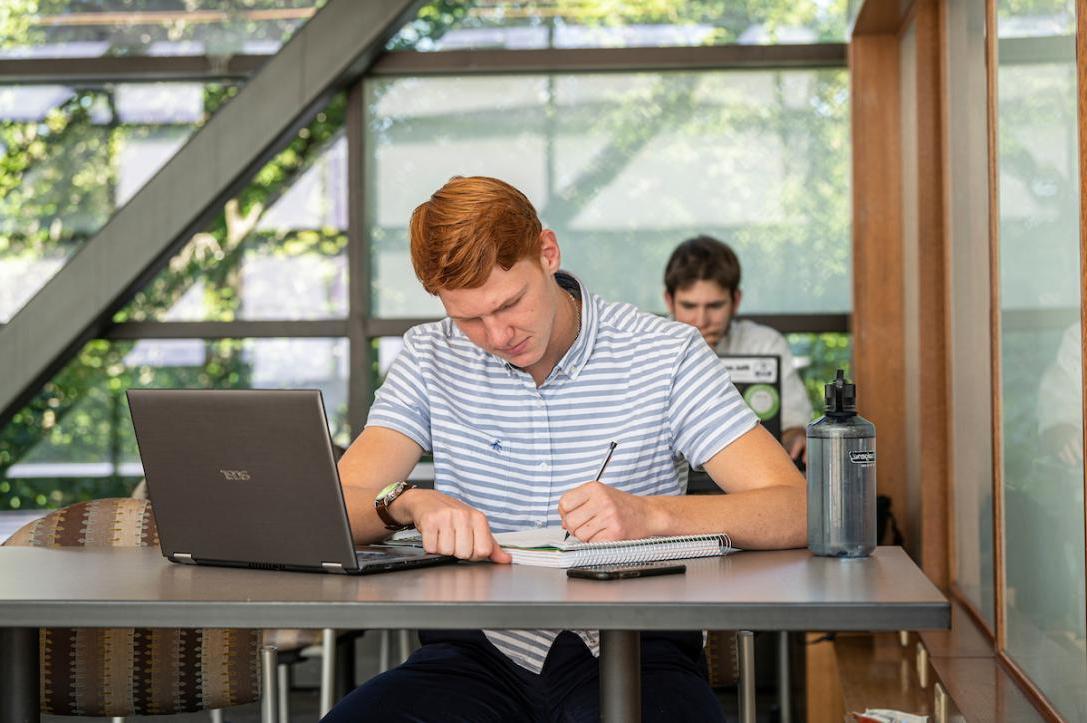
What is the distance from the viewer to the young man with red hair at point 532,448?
6.20ft

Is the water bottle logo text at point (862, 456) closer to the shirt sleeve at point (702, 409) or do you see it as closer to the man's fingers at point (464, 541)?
the shirt sleeve at point (702, 409)

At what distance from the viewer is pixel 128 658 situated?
2.44m

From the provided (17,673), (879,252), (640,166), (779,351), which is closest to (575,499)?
(17,673)

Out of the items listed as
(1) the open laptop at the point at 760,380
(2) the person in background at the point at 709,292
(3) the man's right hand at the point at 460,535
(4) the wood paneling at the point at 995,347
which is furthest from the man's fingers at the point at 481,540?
(2) the person in background at the point at 709,292

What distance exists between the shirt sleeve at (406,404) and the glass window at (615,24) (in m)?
3.53

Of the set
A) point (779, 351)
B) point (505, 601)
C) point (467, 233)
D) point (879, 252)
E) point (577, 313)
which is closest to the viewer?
point (505, 601)

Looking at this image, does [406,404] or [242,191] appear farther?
[242,191]

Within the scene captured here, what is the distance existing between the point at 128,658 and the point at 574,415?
0.93 metres

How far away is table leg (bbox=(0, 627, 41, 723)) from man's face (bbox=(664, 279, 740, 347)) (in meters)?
2.83

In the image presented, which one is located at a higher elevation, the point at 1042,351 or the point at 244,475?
the point at 1042,351

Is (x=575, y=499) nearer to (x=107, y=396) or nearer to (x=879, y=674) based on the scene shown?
(x=879, y=674)

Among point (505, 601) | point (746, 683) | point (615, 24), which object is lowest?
point (746, 683)

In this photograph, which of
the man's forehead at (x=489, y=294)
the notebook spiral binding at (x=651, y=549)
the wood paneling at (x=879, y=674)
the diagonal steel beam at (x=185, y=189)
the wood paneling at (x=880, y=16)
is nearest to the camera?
the notebook spiral binding at (x=651, y=549)

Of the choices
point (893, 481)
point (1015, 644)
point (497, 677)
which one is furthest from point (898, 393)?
point (497, 677)
